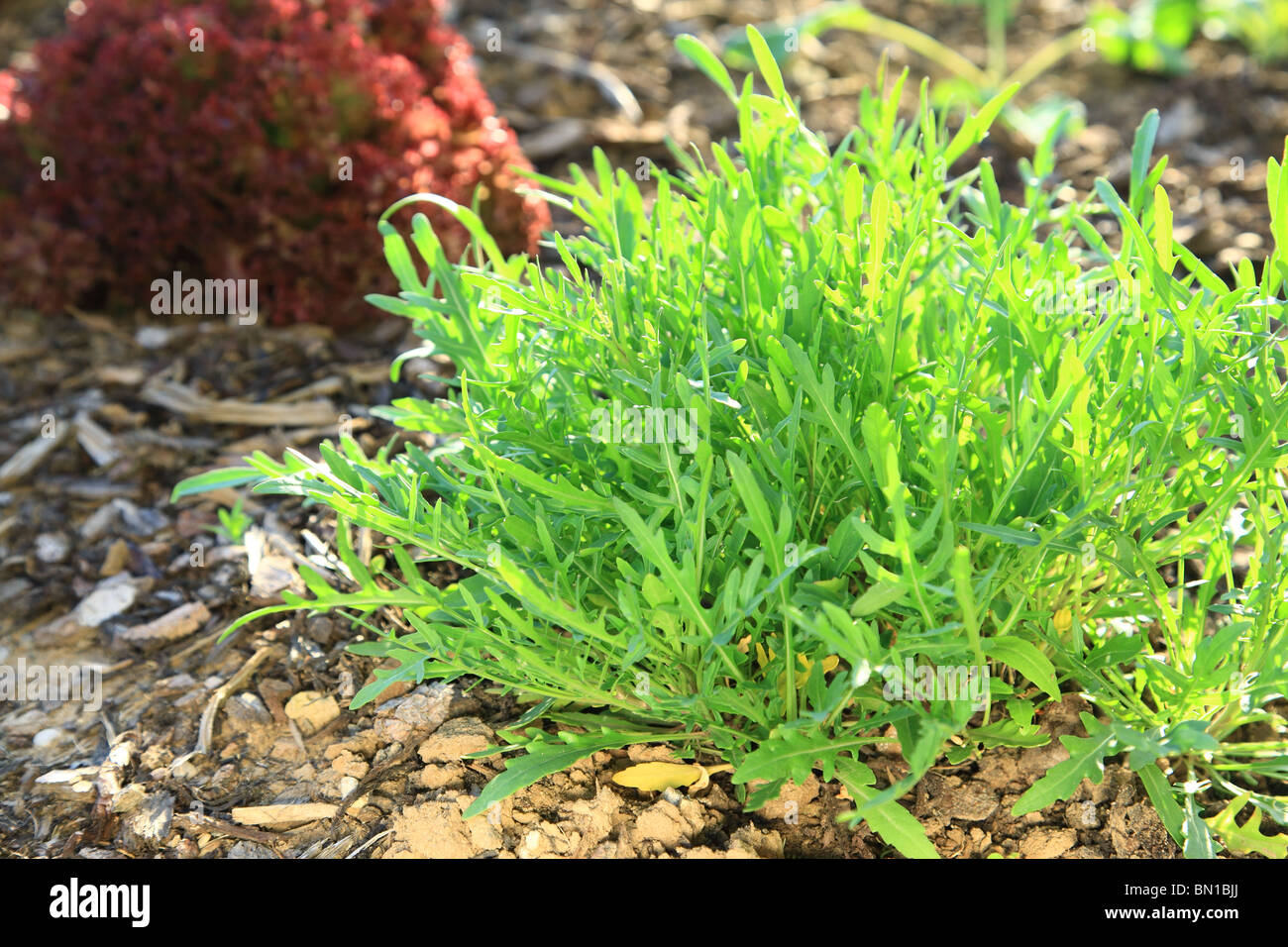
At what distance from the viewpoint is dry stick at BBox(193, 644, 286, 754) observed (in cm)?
207

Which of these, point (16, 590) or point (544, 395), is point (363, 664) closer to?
point (544, 395)

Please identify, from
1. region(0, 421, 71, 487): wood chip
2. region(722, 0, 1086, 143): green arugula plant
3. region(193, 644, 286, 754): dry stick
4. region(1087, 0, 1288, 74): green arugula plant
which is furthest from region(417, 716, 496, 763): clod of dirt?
region(1087, 0, 1288, 74): green arugula plant

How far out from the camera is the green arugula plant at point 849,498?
5.02 ft

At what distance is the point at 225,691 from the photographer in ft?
7.04

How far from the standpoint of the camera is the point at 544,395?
1.78 metres

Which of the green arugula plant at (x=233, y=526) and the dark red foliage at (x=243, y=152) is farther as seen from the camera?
the dark red foliage at (x=243, y=152)

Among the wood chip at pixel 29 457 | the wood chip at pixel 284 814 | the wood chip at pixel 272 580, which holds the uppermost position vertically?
the wood chip at pixel 29 457

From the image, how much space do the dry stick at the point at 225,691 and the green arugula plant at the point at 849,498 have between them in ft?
1.52

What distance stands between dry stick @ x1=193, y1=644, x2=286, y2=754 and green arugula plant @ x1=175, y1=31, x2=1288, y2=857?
1.52ft

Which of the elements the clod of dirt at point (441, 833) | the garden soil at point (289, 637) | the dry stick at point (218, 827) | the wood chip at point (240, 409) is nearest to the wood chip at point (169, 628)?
the garden soil at point (289, 637)

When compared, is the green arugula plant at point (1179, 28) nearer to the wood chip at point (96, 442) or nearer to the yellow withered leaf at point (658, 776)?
the yellow withered leaf at point (658, 776)

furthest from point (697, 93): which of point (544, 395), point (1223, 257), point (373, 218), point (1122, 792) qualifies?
point (1122, 792)

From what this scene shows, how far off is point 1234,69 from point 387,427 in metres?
3.50

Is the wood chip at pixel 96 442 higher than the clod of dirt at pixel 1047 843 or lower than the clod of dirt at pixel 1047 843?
higher
